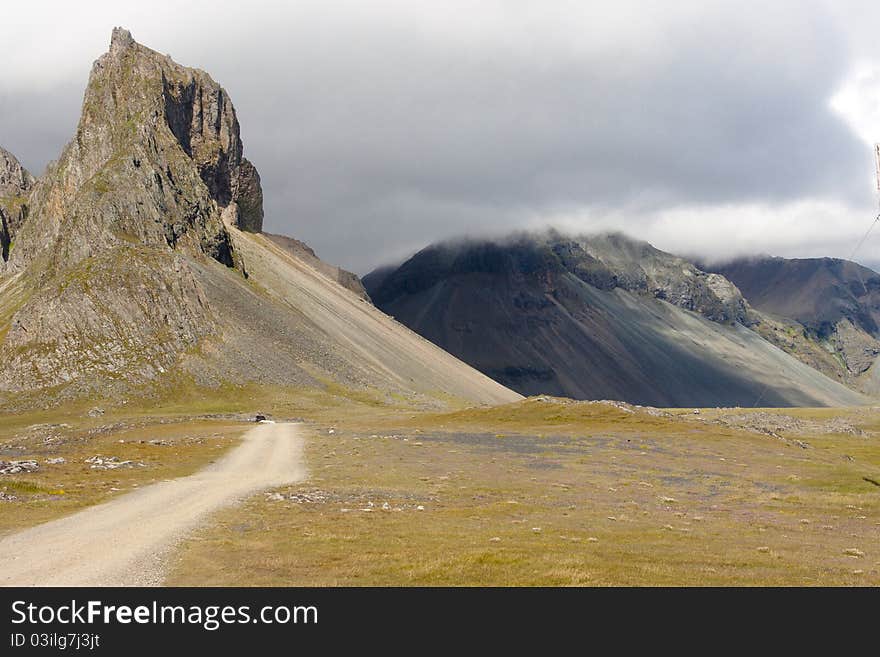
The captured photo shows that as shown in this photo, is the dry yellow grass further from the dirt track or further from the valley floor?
the dirt track

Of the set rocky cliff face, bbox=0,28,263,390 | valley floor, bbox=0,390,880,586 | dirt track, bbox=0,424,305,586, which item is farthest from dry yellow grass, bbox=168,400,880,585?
rocky cliff face, bbox=0,28,263,390

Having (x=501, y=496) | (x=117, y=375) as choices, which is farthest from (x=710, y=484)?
(x=117, y=375)

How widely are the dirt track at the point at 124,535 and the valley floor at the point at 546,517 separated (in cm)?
103

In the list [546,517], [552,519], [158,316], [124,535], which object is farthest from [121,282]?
[552,519]

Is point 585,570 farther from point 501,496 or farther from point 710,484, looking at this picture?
point 710,484

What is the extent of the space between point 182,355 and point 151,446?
8561 cm

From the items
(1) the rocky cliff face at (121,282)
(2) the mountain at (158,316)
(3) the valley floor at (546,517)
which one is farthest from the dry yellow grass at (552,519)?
(1) the rocky cliff face at (121,282)

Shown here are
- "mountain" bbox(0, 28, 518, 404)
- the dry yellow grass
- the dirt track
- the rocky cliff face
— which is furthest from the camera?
the rocky cliff face

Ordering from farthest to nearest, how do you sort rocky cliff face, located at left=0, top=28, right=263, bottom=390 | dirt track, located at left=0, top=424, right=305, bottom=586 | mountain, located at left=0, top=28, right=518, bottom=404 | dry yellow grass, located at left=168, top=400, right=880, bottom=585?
rocky cliff face, located at left=0, top=28, right=263, bottom=390 < mountain, located at left=0, top=28, right=518, bottom=404 < dry yellow grass, located at left=168, top=400, right=880, bottom=585 < dirt track, located at left=0, top=424, right=305, bottom=586

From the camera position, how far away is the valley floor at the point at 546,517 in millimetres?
20188

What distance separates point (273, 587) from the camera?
17.5 m

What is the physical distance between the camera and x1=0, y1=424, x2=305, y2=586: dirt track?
→ 18688 mm

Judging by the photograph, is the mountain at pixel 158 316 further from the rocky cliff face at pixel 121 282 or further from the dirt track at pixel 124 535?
the dirt track at pixel 124 535

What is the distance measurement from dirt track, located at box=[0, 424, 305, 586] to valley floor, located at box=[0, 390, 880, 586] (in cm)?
103
